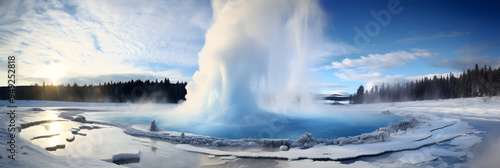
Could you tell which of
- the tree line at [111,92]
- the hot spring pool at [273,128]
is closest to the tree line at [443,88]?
the hot spring pool at [273,128]

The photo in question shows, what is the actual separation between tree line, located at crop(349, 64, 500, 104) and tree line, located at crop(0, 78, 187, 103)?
3263 inches

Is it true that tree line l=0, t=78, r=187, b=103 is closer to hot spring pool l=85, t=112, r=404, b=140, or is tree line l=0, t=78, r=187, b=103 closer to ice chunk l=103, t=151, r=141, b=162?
hot spring pool l=85, t=112, r=404, b=140

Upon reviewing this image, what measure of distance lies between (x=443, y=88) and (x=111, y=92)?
123769 millimetres

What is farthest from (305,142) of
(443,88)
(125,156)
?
(443,88)

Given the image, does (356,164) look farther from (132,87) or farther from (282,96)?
(132,87)

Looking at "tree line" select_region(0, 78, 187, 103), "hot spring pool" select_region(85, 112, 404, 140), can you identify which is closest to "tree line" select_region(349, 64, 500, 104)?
"hot spring pool" select_region(85, 112, 404, 140)

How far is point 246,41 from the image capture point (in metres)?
23.7

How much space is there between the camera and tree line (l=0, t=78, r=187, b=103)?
86438mm

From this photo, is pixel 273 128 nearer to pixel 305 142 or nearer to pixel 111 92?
pixel 305 142

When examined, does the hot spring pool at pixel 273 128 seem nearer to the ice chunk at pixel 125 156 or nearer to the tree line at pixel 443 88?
the ice chunk at pixel 125 156

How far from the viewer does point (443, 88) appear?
79.1 metres

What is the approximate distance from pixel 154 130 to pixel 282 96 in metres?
19.7

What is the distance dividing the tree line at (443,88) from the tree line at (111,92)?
82.9 m

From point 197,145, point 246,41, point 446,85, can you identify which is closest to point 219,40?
point 246,41
